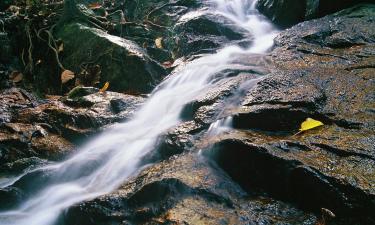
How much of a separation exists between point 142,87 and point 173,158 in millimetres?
2958

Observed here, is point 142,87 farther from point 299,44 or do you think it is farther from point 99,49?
point 299,44

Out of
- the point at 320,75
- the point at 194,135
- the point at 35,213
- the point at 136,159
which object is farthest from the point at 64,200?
the point at 320,75

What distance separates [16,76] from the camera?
21.6 feet

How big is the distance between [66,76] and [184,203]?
4242 millimetres

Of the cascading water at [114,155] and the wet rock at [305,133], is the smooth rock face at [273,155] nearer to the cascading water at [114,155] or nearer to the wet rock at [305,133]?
the wet rock at [305,133]

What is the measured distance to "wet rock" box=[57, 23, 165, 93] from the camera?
654cm

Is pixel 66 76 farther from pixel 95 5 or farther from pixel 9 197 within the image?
pixel 95 5

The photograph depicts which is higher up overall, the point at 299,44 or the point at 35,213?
the point at 299,44

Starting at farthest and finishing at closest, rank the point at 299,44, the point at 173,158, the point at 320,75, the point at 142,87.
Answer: the point at 142,87 < the point at 299,44 < the point at 320,75 < the point at 173,158

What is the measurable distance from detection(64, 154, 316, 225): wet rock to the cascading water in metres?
0.38

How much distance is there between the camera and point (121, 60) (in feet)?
21.7

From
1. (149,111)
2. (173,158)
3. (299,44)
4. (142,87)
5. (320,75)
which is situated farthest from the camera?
(142,87)

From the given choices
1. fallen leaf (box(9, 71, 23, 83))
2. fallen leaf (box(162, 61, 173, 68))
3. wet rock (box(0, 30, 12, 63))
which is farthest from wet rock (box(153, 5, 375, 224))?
wet rock (box(0, 30, 12, 63))

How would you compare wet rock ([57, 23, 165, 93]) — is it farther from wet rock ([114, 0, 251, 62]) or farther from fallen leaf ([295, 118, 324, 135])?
fallen leaf ([295, 118, 324, 135])
